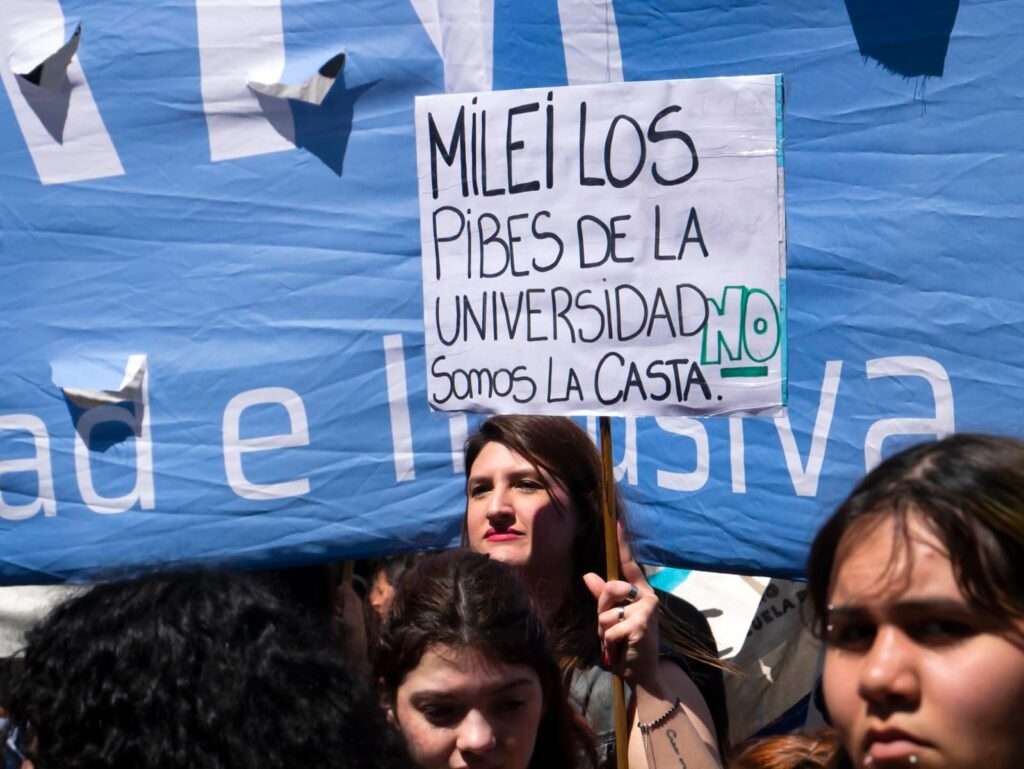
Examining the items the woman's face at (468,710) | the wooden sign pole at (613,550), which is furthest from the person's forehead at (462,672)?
the wooden sign pole at (613,550)

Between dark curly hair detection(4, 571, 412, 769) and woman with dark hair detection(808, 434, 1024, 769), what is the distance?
1.45ft

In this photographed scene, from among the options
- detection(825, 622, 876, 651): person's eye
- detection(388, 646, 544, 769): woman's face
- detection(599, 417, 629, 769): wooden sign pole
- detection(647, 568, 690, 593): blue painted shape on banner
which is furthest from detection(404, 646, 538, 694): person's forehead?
detection(647, 568, 690, 593): blue painted shape on banner

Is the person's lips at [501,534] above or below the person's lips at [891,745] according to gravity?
below

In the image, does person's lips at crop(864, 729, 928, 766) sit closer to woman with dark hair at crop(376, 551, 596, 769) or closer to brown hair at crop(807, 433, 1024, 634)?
brown hair at crop(807, 433, 1024, 634)

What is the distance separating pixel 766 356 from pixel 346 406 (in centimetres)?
94

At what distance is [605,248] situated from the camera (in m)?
2.50

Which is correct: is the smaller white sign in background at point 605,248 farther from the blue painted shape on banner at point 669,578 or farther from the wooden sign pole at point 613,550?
the blue painted shape on banner at point 669,578

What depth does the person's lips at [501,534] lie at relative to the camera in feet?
8.94

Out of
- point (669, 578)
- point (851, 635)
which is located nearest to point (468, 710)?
point (851, 635)

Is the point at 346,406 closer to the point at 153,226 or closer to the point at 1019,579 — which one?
the point at 153,226

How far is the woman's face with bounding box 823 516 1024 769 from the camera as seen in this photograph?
1.25 metres

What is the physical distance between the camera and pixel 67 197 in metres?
3.06

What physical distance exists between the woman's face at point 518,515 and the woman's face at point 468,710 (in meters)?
0.46

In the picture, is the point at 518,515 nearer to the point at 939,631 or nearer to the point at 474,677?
the point at 474,677
